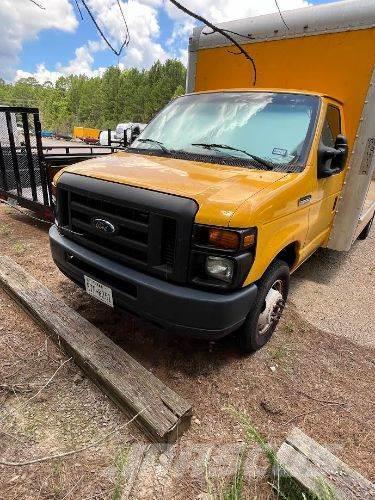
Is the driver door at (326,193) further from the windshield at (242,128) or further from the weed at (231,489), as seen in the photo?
the weed at (231,489)

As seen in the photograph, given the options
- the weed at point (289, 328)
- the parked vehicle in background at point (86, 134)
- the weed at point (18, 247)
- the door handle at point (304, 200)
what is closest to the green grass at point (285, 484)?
the weed at point (289, 328)

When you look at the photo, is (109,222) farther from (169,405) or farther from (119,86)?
(119,86)

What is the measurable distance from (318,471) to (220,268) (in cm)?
128

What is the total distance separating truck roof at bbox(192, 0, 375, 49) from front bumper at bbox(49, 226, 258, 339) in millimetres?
3189

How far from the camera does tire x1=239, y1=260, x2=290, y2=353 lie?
2.82 m

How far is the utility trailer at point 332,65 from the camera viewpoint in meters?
3.88

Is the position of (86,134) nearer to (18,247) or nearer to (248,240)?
(18,247)

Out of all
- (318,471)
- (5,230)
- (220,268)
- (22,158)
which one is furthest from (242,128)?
(22,158)

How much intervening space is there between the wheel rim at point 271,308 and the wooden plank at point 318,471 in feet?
3.62

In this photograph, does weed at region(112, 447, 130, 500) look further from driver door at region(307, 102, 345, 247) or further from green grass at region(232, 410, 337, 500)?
driver door at region(307, 102, 345, 247)

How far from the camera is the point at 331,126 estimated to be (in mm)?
3670

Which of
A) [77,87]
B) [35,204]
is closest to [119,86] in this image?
[77,87]

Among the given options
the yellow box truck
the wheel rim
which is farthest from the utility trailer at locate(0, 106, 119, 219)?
the wheel rim

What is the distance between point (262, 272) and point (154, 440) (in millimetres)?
1380
